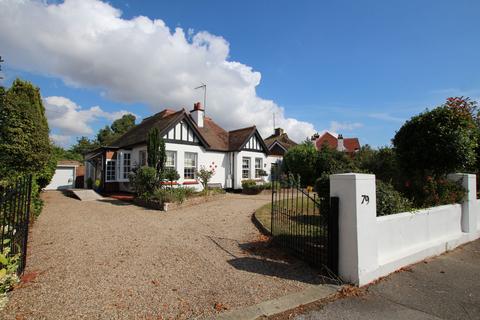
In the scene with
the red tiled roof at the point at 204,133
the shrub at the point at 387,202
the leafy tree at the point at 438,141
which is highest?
the red tiled roof at the point at 204,133

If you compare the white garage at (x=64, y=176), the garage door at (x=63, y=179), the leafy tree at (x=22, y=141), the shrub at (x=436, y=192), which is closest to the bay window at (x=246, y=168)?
the leafy tree at (x=22, y=141)

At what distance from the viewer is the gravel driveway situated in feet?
11.5

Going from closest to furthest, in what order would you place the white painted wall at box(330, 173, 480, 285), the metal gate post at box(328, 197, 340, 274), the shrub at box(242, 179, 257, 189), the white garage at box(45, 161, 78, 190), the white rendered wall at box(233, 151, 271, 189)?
the white painted wall at box(330, 173, 480, 285)
the metal gate post at box(328, 197, 340, 274)
the shrub at box(242, 179, 257, 189)
the white rendered wall at box(233, 151, 271, 189)
the white garage at box(45, 161, 78, 190)

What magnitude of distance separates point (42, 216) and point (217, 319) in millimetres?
9135

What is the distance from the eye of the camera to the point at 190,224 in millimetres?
8500

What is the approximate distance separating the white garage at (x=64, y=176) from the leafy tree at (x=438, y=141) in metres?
29.6

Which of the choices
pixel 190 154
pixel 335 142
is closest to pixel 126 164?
pixel 190 154

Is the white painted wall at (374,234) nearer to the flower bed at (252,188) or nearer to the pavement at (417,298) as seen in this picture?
the pavement at (417,298)

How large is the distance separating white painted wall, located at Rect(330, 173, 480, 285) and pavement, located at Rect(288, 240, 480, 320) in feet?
0.81

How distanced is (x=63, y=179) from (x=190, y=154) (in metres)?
18.5

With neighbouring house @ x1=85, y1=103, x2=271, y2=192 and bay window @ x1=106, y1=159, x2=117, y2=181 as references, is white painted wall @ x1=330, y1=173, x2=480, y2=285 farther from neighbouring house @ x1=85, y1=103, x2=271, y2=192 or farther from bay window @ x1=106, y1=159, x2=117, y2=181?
bay window @ x1=106, y1=159, x2=117, y2=181

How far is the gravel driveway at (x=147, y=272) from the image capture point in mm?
3518

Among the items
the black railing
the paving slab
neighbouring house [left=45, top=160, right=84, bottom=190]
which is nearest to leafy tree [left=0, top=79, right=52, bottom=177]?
the black railing

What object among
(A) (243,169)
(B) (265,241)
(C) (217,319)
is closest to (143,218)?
(B) (265,241)
